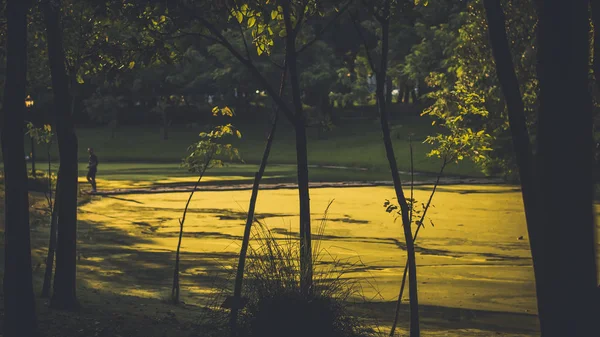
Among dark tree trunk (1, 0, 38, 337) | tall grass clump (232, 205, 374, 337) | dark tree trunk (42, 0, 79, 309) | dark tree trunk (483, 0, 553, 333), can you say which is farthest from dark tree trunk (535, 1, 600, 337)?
dark tree trunk (42, 0, 79, 309)

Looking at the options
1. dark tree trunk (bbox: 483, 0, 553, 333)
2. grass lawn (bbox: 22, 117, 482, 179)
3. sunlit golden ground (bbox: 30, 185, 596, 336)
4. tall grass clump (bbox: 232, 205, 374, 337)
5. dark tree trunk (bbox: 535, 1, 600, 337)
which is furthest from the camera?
grass lawn (bbox: 22, 117, 482, 179)

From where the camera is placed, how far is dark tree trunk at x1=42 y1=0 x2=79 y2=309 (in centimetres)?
1389

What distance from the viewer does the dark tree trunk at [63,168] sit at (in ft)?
45.6

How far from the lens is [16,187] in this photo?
11.2m

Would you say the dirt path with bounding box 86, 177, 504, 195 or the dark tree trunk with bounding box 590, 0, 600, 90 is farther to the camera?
the dirt path with bounding box 86, 177, 504, 195

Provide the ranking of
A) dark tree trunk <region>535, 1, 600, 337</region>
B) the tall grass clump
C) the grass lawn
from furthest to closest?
the grass lawn, the tall grass clump, dark tree trunk <region>535, 1, 600, 337</region>

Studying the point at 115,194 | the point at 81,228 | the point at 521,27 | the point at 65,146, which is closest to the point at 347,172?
the point at 115,194

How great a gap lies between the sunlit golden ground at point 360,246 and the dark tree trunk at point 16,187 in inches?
151

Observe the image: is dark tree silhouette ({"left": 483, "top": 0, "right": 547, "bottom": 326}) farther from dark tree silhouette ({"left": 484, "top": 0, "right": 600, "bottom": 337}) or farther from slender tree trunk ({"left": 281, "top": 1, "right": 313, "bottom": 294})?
slender tree trunk ({"left": 281, "top": 1, "right": 313, "bottom": 294})

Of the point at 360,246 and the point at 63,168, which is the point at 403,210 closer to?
the point at 63,168

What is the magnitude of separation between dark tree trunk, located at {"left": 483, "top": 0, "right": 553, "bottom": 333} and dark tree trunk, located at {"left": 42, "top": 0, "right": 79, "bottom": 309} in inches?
230

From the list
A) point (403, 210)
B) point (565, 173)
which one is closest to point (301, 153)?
point (403, 210)

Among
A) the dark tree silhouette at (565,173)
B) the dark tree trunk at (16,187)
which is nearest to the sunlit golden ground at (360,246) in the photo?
→ the dark tree trunk at (16,187)

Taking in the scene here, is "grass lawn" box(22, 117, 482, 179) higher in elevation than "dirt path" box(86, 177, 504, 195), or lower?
higher
